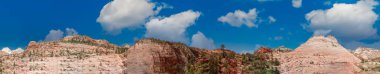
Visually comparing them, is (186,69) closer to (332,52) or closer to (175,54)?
(175,54)

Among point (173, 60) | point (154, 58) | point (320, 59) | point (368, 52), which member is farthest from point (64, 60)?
point (368, 52)

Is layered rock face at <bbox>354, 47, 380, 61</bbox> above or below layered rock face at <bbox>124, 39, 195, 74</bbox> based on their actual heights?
above

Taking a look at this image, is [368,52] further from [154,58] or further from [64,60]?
[64,60]

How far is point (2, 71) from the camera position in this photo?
67.2 metres

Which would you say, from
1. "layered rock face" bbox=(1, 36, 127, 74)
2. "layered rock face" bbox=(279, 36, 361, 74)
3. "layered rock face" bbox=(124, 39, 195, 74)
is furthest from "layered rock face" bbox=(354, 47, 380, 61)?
"layered rock face" bbox=(1, 36, 127, 74)

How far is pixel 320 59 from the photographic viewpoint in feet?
267

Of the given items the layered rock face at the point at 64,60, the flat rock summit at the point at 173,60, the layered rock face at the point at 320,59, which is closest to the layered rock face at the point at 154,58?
the flat rock summit at the point at 173,60

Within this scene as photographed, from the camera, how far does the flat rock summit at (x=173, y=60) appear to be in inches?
2744

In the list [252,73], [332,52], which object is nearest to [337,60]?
[332,52]

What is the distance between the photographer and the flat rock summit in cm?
6969

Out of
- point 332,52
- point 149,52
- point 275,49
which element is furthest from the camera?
point 275,49

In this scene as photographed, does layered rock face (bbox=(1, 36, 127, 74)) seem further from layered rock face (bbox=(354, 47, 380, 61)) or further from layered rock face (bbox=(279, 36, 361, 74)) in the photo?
layered rock face (bbox=(354, 47, 380, 61))

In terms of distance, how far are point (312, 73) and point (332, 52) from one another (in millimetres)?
7276

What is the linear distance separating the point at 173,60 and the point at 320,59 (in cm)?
1879
